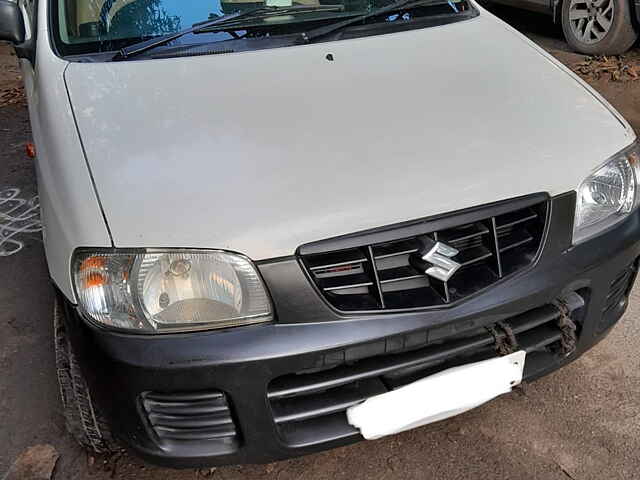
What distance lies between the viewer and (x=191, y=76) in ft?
6.79

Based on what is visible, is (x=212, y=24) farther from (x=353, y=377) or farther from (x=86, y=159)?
(x=353, y=377)

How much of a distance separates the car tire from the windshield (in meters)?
0.96

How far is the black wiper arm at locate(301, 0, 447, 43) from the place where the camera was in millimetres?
2297

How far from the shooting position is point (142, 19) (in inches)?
89.7

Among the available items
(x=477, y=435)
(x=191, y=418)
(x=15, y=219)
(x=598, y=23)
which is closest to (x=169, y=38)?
(x=191, y=418)

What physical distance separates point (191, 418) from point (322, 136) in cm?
83

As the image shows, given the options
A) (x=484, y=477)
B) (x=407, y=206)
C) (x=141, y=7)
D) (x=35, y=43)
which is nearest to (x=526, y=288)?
(x=407, y=206)

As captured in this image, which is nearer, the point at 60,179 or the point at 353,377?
the point at 353,377

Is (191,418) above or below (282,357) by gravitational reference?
below

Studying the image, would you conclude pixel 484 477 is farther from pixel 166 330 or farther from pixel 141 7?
pixel 141 7

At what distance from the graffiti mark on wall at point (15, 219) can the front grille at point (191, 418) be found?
6.90 feet

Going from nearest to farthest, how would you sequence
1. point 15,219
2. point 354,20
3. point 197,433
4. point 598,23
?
1. point 197,433
2. point 354,20
3. point 15,219
4. point 598,23

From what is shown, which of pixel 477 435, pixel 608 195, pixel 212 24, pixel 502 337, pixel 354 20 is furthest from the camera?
pixel 354 20

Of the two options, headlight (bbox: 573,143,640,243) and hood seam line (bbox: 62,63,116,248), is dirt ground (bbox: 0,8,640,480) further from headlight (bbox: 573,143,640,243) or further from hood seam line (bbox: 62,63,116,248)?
hood seam line (bbox: 62,63,116,248)
